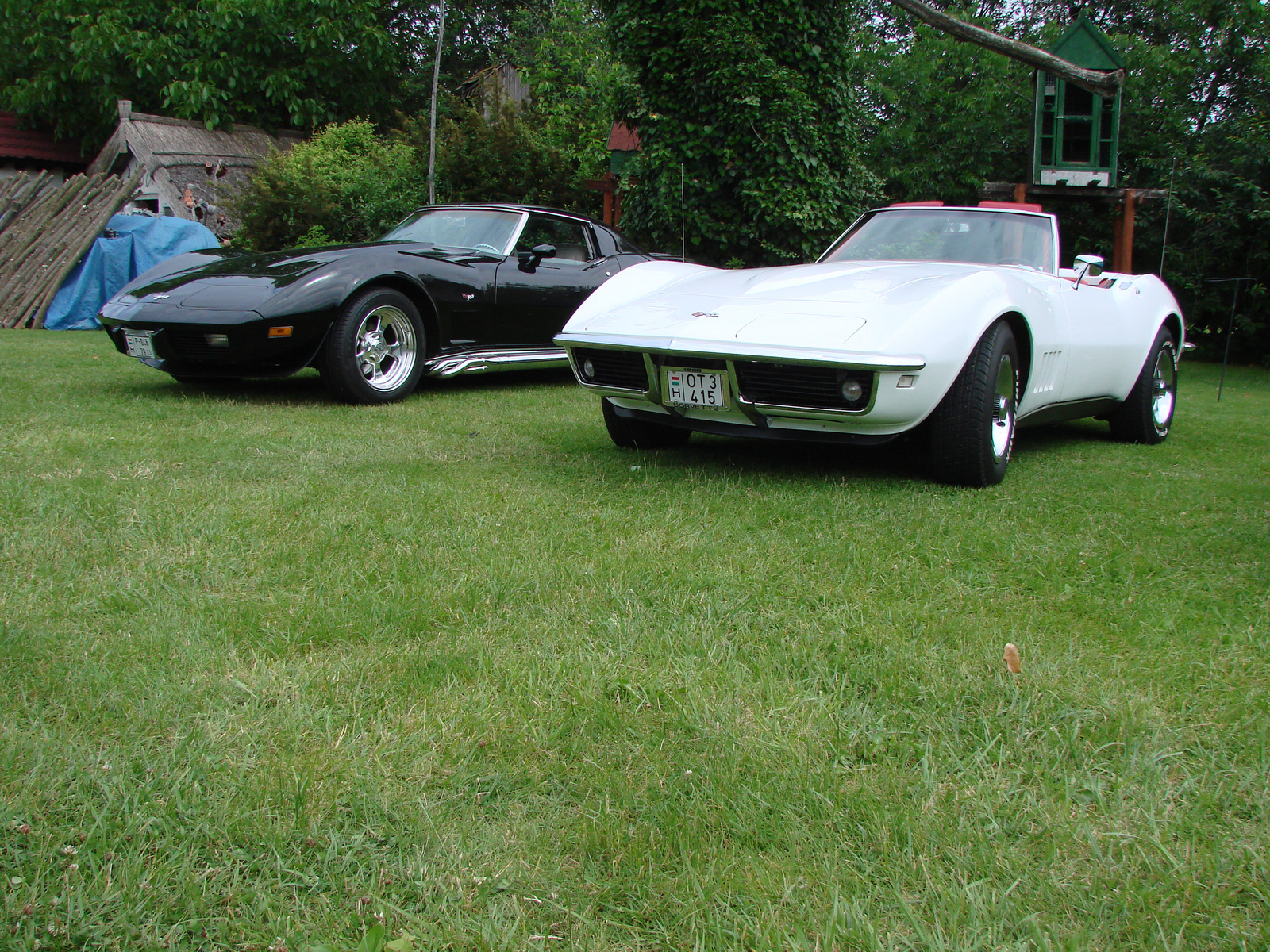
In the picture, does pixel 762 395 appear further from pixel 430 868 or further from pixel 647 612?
pixel 430 868

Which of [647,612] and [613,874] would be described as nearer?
[613,874]

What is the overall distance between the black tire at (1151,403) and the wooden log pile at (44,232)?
12.0 meters

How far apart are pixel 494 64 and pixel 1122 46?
1795 centimetres

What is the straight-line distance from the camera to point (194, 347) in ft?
19.9

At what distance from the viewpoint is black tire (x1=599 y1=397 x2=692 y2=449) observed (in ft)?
15.9

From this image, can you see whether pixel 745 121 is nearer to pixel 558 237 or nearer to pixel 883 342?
pixel 558 237

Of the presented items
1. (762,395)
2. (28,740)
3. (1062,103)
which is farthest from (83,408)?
(1062,103)

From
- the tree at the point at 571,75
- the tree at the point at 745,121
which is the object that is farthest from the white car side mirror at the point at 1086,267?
the tree at the point at 571,75

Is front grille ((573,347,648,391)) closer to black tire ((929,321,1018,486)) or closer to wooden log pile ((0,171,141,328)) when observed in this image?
black tire ((929,321,1018,486))

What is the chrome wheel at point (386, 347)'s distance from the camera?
21.1 ft

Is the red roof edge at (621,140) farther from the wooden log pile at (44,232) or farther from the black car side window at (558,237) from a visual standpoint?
the black car side window at (558,237)

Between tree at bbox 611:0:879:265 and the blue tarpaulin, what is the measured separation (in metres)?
6.17

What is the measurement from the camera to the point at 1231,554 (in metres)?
3.15

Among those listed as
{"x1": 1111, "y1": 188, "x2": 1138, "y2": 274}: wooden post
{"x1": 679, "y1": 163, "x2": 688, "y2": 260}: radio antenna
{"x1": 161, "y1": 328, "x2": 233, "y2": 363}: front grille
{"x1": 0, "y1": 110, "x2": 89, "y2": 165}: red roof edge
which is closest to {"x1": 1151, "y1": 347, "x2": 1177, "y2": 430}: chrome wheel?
{"x1": 679, "y1": 163, "x2": 688, "y2": 260}: radio antenna
